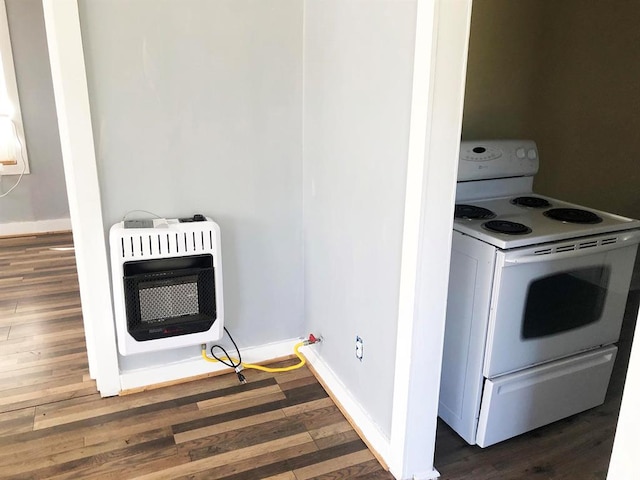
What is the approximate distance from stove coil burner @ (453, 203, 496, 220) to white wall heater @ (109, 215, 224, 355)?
40.1 inches

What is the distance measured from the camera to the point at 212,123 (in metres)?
2.27

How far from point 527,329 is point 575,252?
0.33 m

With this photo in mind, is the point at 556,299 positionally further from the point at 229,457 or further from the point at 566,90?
the point at 566,90

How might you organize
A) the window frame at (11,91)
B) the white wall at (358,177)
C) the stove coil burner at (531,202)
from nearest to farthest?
the white wall at (358,177) < the stove coil burner at (531,202) < the window frame at (11,91)

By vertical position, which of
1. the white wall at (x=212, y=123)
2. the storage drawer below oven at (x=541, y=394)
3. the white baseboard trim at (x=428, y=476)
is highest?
the white wall at (x=212, y=123)

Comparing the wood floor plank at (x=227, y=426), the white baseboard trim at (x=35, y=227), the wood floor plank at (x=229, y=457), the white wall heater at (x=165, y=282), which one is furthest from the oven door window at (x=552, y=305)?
the white baseboard trim at (x=35, y=227)

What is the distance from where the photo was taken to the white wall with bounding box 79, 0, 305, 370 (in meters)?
2.08

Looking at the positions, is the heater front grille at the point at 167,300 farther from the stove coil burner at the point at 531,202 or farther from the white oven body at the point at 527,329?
the stove coil burner at the point at 531,202

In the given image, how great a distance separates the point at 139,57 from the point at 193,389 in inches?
57.7

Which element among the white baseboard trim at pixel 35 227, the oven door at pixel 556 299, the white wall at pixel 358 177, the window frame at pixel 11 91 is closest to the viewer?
the white wall at pixel 358 177

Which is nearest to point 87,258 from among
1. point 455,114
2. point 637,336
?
point 455,114

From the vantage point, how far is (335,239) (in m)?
2.25

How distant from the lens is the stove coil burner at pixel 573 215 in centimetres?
211

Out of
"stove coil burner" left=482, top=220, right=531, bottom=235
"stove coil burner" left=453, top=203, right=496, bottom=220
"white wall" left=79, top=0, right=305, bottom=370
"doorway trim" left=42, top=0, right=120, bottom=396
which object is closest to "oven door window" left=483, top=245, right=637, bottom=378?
"stove coil burner" left=482, top=220, right=531, bottom=235
